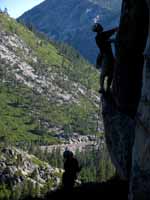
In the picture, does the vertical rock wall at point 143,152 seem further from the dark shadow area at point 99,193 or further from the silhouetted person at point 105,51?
the silhouetted person at point 105,51

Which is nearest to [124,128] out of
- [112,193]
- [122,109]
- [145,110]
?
[122,109]

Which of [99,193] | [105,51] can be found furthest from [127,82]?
[99,193]

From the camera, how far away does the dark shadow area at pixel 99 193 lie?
31.2 metres

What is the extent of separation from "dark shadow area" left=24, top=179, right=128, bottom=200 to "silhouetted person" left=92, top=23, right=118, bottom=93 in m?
7.60

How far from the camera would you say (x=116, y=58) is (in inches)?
1369

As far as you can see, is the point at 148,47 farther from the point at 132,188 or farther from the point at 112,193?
the point at 112,193

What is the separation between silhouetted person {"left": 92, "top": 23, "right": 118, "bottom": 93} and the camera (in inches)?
1416

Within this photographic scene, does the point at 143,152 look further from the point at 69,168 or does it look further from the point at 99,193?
the point at 99,193

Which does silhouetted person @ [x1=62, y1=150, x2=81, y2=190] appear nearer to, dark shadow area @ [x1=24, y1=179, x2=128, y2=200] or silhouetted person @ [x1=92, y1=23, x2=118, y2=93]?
dark shadow area @ [x1=24, y1=179, x2=128, y2=200]

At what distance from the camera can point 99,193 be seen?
32.1 meters

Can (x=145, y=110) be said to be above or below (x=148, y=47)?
below

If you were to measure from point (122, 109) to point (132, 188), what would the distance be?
8340 millimetres

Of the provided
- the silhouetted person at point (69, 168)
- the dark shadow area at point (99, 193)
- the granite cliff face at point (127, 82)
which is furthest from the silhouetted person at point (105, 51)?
the silhouetted person at point (69, 168)

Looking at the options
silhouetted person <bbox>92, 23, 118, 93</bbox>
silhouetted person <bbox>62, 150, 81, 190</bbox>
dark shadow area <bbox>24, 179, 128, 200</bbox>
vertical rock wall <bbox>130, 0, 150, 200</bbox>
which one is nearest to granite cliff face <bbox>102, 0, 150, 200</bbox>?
dark shadow area <bbox>24, 179, 128, 200</bbox>
